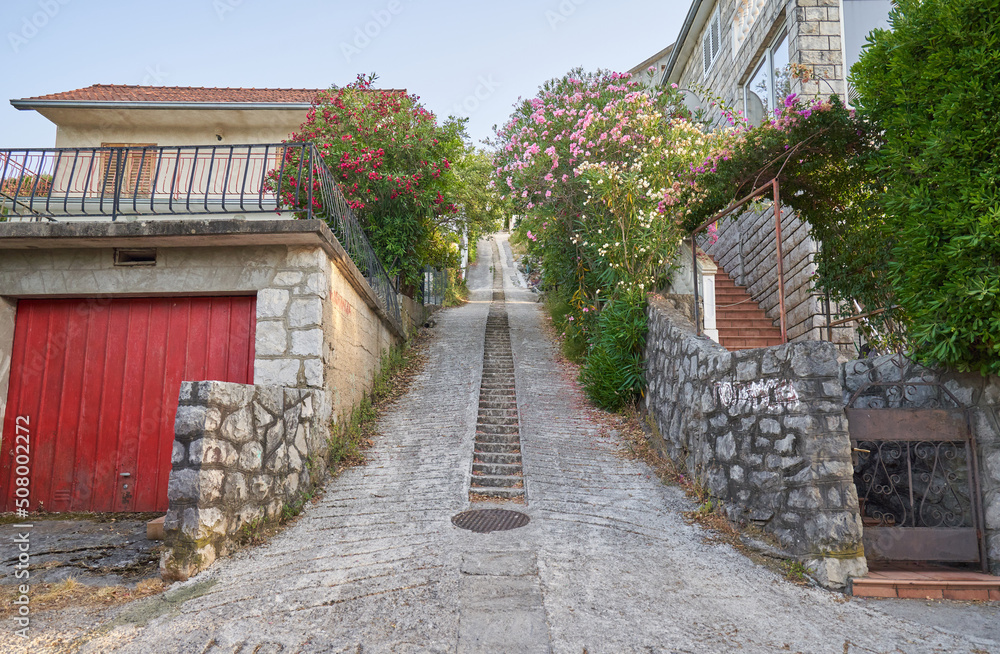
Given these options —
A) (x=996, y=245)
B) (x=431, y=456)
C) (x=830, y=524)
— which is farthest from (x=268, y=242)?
(x=996, y=245)

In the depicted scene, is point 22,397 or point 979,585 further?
point 22,397

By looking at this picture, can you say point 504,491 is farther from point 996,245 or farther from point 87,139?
point 87,139

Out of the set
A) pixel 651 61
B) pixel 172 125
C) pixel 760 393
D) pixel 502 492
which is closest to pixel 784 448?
pixel 760 393

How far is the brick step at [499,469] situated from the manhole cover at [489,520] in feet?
2.89

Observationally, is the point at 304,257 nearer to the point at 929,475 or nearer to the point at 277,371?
the point at 277,371

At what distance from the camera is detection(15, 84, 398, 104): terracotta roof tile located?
39.2 feet

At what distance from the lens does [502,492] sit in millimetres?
5090

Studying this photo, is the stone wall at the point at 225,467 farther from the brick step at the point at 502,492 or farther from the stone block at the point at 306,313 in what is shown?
the brick step at the point at 502,492

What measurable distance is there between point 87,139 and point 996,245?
49.8 ft

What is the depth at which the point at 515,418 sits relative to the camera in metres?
7.00

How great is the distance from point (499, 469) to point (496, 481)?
0.30 metres

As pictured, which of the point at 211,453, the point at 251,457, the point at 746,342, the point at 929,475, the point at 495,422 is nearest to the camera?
the point at 211,453

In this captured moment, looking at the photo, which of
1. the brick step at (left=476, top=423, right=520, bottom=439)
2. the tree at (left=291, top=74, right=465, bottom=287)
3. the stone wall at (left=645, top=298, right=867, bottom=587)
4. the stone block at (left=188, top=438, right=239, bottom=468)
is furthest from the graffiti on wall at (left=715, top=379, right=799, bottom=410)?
the tree at (left=291, top=74, right=465, bottom=287)

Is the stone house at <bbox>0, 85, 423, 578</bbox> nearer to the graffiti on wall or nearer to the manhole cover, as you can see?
the manhole cover
